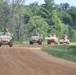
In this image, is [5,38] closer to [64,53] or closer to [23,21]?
[64,53]

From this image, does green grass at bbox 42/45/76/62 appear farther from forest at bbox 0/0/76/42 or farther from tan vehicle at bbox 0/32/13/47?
forest at bbox 0/0/76/42

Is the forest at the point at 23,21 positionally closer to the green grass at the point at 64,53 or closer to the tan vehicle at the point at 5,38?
the tan vehicle at the point at 5,38

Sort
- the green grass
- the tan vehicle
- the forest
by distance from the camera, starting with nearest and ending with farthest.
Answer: the green grass → the tan vehicle → the forest

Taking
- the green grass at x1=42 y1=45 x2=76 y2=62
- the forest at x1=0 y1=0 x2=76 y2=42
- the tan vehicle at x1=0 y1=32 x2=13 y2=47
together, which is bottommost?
the green grass at x1=42 y1=45 x2=76 y2=62

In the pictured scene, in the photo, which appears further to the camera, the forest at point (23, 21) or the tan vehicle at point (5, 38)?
the forest at point (23, 21)

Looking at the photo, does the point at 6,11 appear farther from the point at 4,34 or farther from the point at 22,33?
the point at 4,34

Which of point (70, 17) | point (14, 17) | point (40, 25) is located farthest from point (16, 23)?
point (70, 17)

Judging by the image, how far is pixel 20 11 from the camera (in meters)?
68.4

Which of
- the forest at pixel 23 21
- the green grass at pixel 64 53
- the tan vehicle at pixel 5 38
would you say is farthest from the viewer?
the forest at pixel 23 21

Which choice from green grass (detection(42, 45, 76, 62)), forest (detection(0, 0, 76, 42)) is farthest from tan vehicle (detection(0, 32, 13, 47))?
forest (detection(0, 0, 76, 42))

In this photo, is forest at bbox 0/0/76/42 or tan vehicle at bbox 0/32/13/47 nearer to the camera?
tan vehicle at bbox 0/32/13/47

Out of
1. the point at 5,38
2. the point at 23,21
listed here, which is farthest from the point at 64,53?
the point at 23,21

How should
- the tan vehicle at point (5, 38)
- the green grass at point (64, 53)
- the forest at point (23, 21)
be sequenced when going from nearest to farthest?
the green grass at point (64, 53) → the tan vehicle at point (5, 38) → the forest at point (23, 21)

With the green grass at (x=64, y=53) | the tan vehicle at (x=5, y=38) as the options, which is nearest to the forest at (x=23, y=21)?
the tan vehicle at (x=5, y=38)
